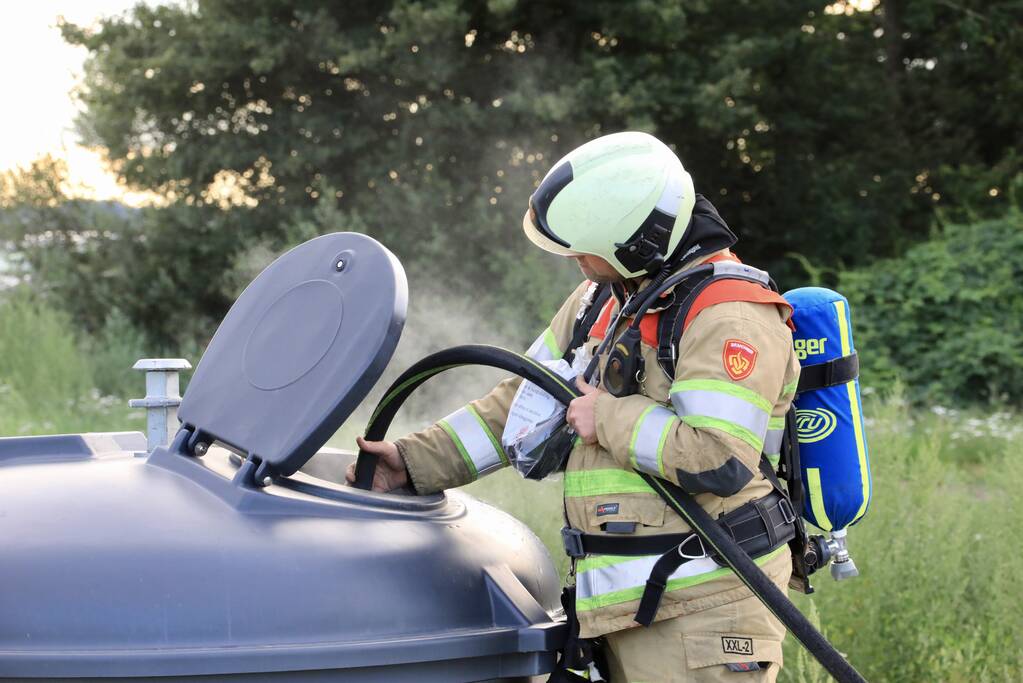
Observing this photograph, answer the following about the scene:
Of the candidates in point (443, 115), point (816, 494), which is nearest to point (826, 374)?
point (816, 494)

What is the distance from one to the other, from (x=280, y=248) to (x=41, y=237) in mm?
2498

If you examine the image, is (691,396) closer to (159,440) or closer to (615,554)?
(615,554)

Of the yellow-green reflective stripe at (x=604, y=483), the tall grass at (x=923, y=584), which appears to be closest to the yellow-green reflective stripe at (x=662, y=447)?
the yellow-green reflective stripe at (x=604, y=483)

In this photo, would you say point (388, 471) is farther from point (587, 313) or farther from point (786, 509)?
point (786, 509)

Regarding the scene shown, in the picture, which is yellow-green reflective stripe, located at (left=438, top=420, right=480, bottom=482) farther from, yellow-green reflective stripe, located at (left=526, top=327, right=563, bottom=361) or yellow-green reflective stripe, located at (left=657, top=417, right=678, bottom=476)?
yellow-green reflective stripe, located at (left=657, top=417, right=678, bottom=476)

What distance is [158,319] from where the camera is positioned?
11.0m

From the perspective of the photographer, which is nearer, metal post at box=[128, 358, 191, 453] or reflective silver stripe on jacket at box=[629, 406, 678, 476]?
reflective silver stripe on jacket at box=[629, 406, 678, 476]

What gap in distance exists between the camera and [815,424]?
7.31ft

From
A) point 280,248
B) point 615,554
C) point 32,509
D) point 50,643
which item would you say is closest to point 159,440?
point 32,509

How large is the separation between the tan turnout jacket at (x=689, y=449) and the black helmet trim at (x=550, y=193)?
30 cm

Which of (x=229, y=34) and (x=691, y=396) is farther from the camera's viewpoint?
(x=229, y=34)

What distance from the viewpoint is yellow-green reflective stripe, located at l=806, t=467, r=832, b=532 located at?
2227 millimetres

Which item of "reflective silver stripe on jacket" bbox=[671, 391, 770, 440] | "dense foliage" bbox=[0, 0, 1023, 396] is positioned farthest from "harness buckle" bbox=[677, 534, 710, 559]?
"dense foliage" bbox=[0, 0, 1023, 396]

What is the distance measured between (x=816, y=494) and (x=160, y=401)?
1.38 m
